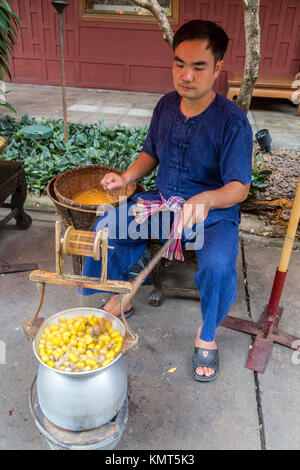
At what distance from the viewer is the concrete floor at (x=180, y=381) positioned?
1.86 m

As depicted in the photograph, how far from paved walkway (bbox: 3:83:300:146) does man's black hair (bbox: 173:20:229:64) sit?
3.56 metres

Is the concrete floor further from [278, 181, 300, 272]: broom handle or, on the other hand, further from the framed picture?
the framed picture

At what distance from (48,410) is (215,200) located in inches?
51.9

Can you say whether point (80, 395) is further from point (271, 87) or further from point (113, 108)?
point (271, 87)

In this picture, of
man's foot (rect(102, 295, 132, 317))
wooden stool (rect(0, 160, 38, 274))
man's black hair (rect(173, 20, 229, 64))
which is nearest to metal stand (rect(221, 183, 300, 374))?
man's foot (rect(102, 295, 132, 317))

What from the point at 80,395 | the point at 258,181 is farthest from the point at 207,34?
the point at 258,181

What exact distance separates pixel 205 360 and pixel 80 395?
910 mm

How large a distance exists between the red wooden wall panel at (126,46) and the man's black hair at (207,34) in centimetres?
554

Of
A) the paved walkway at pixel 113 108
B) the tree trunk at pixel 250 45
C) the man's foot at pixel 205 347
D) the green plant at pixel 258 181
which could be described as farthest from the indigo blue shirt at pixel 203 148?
the paved walkway at pixel 113 108

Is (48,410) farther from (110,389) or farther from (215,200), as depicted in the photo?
(215,200)

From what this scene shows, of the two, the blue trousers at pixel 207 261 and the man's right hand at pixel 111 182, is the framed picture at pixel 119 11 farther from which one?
the blue trousers at pixel 207 261

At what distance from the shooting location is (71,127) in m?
5.11
